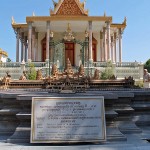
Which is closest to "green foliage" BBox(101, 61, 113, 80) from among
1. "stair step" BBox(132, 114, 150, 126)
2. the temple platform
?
"stair step" BBox(132, 114, 150, 126)

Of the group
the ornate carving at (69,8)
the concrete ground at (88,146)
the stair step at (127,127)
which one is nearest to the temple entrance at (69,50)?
the ornate carving at (69,8)

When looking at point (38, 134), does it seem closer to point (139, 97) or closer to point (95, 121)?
point (95, 121)

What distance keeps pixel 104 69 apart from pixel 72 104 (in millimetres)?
19330

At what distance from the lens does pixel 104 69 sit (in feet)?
77.2

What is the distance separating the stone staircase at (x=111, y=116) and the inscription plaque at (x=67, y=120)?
0.65 ft

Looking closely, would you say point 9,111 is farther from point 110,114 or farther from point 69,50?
point 69,50

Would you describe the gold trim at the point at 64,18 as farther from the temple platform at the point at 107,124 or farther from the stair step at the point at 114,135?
the stair step at the point at 114,135

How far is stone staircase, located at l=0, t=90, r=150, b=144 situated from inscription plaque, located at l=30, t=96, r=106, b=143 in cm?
20

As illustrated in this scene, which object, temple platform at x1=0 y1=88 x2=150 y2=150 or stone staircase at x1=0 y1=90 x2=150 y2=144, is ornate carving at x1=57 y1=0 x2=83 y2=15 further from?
temple platform at x1=0 y1=88 x2=150 y2=150

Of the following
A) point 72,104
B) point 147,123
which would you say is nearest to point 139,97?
point 147,123

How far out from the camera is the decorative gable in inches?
1087

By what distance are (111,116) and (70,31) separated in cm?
2024

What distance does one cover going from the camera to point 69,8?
2809 cm

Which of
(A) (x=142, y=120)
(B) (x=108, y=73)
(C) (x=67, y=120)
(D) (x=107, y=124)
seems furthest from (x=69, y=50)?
(C) (x=67, y=120)
